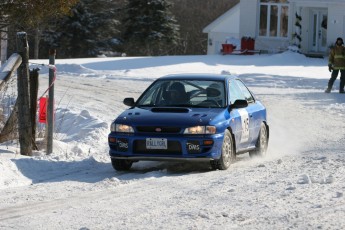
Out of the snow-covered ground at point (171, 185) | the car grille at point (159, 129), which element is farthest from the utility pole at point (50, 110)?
the car grille at point (159, 129)

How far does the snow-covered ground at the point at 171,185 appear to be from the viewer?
9023 mm

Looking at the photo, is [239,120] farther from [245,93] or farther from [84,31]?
[84,31]

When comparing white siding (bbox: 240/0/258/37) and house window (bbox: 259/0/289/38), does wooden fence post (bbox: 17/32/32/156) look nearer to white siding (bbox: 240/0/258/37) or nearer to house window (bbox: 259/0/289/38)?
house window (bbox: 259/0/289/38)

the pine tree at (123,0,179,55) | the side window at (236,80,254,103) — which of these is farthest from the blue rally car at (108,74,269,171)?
the pine tree at (123,0,179,55)

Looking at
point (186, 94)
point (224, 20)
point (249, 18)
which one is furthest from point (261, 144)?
point (224, 20)

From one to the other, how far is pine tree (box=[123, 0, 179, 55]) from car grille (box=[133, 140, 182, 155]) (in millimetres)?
51033

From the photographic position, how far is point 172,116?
503 inches

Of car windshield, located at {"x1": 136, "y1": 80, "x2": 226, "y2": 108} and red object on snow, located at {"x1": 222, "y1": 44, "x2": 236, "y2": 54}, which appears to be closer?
car windshield, located at {"x1": 136, "y1": 80, "x2": 226, "y2": 108}

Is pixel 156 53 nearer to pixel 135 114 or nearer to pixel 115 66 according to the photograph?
pixel 115 66

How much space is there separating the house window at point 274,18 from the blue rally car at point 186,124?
35930 millimetres

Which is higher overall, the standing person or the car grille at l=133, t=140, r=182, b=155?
the standing person

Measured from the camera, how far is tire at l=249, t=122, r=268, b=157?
14900mm

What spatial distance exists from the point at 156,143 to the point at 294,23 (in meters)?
36.8

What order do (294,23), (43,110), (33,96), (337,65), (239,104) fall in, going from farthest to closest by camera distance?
(294,23)
(337,65)
(43,110)
(33,96)
(239,104)
